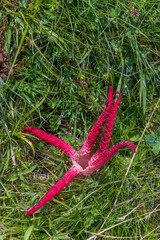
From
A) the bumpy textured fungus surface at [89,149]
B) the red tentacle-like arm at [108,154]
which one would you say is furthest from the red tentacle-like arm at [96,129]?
the red tentacle-like arm at [108,154]

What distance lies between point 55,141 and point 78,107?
1.57 feet

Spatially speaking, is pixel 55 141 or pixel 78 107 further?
pixel 78 107

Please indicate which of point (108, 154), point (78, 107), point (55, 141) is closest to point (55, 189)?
point (55, 141)

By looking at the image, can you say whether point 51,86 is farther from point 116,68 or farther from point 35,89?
point 116,68

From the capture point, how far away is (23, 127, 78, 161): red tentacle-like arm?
247 cm

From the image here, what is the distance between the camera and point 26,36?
266 cm

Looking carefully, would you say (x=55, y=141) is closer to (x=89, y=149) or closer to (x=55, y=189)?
(x=89, y=149)

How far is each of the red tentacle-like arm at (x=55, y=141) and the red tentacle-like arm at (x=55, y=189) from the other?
122mm

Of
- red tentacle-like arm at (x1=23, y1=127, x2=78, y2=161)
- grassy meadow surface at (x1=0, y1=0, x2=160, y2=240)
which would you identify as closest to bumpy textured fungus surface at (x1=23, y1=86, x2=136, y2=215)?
red tentacle-like arm at (x1=23, y1=127, x2=78, y2=161)

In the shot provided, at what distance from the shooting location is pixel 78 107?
2.76m

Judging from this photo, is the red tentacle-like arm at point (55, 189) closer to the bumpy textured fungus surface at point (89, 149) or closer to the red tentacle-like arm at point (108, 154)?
the bumpy textured fungus surface at point (89, 149)

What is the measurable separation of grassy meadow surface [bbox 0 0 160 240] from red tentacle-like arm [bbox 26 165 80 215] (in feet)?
0.75

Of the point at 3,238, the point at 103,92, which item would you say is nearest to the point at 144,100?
the point at 103,92

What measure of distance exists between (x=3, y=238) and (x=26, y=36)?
74.3 inches
